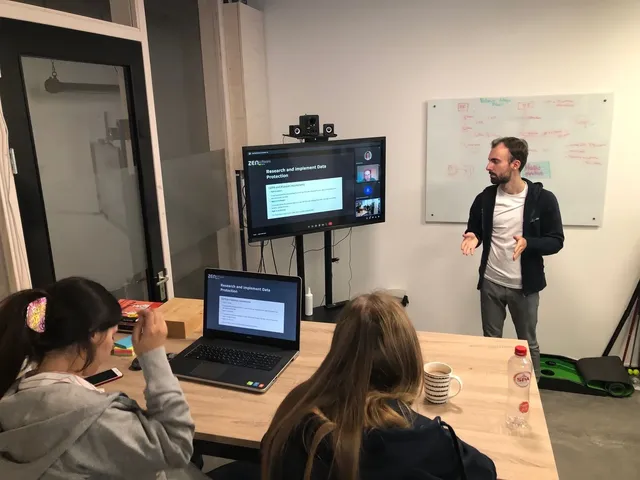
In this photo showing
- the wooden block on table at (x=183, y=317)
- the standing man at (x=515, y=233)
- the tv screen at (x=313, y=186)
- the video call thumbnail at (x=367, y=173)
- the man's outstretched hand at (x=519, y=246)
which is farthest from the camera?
the video call thumbnail at (x=367, y=173)

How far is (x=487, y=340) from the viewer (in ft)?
6.59

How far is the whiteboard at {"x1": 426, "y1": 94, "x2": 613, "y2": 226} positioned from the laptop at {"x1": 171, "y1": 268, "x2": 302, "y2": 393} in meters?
2.03

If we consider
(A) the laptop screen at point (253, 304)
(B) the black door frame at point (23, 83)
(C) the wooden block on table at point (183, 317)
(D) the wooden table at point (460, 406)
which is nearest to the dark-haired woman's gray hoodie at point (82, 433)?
(D) the wooden table at point (460, 406)

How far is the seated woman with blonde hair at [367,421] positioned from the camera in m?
1.06

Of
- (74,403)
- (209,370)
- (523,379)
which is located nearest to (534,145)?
(523,379)

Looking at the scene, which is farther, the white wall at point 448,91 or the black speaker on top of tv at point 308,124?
the black speaker on top of tv at point 308,124

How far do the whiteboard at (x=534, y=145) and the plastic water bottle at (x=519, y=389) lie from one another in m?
1.99

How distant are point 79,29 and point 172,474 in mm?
1842

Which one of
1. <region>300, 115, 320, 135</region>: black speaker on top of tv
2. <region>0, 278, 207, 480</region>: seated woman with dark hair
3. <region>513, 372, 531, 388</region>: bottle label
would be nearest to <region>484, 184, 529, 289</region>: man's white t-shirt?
<region>300, 115, 320, 135</region>: black speaker on top of tv

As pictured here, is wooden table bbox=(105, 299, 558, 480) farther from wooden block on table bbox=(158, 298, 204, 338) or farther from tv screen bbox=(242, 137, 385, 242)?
tv screen bbox=(242, 137, 385, 242)

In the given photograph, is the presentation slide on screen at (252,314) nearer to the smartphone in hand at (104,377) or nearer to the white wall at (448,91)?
the smartphone in hand at (104,377)

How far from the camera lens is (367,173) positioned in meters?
3.39

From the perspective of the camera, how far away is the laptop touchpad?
1.75 m

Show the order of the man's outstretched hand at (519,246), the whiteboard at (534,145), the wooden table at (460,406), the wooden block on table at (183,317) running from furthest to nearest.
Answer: the whiteboard at (534,145)
the man's outstretched hand at (519,246)
the wooden block on table at (183,317)
the wooden table at (460,406)
